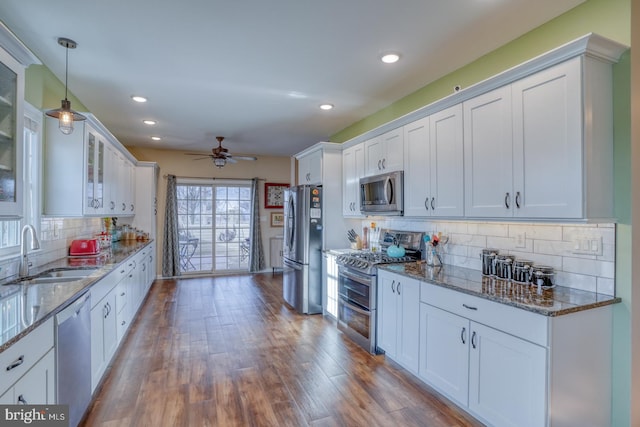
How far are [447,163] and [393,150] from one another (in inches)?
32.1

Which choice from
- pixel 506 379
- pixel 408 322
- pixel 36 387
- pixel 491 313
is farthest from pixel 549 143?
pixel 36 387

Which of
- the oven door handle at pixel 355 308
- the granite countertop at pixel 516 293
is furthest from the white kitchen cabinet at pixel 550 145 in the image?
the oven door handle at pixel 355 308

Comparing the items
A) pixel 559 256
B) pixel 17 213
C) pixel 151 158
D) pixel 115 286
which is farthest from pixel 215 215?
pixel 559 256

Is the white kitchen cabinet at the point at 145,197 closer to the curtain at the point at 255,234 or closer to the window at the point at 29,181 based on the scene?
the curtain at the point at 255,234

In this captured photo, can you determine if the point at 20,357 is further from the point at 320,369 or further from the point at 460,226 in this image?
the point at 460,226

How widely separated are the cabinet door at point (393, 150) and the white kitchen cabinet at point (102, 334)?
9.56 feet

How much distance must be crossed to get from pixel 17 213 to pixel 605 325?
344 centimetres

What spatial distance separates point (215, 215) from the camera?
7375 millimetres

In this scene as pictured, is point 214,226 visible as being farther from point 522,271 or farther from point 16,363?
point 522,271

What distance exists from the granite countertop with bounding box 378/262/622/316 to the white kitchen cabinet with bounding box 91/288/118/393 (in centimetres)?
244

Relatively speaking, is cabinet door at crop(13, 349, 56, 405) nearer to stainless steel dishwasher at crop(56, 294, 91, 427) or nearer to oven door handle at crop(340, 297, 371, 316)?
stainless steel dishwasher at crop(56, 294, 91, 427)

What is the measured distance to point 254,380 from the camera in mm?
2787

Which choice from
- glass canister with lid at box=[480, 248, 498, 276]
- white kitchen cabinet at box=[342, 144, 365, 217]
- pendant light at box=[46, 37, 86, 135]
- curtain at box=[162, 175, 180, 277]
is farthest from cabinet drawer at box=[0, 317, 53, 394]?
curtain at box=[162, 175, 180, 277]

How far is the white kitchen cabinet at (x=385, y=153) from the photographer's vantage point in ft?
11.2
